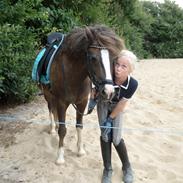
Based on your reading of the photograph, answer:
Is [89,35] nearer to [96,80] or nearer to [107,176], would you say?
[96,80]

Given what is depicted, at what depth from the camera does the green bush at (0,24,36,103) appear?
21.0 feet

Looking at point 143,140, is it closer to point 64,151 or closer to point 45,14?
point 64,151

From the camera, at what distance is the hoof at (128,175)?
427 centimetres

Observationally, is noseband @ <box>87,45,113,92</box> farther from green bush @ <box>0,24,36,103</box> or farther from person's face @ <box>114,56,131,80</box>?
green bush @ <box>0,24,36,103</box>

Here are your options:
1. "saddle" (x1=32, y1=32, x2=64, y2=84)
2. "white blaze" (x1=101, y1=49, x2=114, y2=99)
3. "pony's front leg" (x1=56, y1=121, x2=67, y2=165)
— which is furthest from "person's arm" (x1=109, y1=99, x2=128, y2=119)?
"saddle" (x1=32, y1=32, x2=64, y2=84)

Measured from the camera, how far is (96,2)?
42.2 feet

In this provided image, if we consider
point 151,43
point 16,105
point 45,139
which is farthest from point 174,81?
point 151,43

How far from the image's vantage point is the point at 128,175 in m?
4.30

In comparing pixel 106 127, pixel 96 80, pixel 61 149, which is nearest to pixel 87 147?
pixel 61 149

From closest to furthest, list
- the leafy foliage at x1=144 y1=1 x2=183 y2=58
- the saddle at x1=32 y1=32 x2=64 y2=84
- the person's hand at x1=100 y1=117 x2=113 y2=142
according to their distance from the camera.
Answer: the person's hand at x1=100 y1=117 x2=113 y2=142, the saddle at x1=32 y1=32 x2=64 y2=84, the leafy foliage at x1=144 y1=1 x2=183 y2=58

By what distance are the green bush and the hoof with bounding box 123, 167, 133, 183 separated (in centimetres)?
284

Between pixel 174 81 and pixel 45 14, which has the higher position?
pixel 45 14

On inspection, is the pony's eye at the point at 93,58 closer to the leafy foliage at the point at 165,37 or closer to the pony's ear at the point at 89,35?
the pony's ear at the point at 89,35

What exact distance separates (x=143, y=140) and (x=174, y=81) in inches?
210
